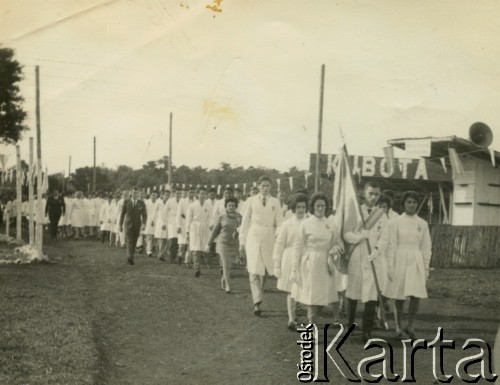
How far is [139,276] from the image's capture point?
45.1ft

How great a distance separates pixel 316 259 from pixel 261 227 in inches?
116

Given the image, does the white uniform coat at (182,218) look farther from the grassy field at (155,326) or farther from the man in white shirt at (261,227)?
the man in white shirt at (261,227)

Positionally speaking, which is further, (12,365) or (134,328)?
(134,328)

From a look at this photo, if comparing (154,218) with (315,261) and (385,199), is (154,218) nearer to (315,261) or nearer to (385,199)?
(385,199)

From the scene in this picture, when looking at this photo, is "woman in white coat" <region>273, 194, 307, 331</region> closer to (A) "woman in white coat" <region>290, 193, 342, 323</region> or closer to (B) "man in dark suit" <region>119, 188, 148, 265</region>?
(A) "woman in white coat" <region>290, 193, 342, 323</region>

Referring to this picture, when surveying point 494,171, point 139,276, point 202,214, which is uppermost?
point 494,171

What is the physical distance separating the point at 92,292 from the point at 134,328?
3.05 meters

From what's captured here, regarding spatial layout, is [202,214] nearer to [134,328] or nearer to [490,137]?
[490,137]

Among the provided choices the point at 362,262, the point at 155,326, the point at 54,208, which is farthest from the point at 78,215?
the point at 362,262

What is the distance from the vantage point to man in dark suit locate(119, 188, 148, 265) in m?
16.5

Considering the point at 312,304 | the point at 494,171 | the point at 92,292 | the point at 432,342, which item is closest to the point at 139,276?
the point at 92,292

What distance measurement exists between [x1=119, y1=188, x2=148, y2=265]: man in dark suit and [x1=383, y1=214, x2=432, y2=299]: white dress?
29.3 ft

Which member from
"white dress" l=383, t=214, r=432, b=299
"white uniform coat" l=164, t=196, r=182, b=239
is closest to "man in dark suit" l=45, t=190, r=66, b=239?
"white uniform coat" l=164, t=196, r=182, b=239

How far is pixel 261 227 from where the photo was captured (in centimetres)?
1115
